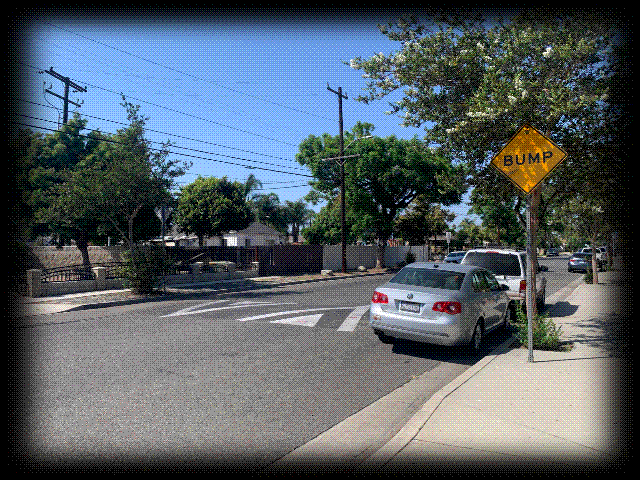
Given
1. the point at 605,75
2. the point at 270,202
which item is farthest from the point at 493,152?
the point at 270,202

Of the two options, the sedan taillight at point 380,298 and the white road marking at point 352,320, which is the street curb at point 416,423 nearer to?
the sedan taillight at point 380,298

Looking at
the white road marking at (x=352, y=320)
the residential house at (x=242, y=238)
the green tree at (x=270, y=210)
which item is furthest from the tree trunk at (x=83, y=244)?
the green tree at (x=270, y=210)

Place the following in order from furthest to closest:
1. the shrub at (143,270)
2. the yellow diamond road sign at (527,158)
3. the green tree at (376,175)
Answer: the green tree at (376,175), the shrub at (143,270), the yellow diamond road sign at (527,158)

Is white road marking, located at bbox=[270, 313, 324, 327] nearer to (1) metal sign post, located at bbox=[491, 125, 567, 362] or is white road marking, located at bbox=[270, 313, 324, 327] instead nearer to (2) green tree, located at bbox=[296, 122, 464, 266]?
(1) metal sign post, located at bbox=[491, 125, 567, 362]

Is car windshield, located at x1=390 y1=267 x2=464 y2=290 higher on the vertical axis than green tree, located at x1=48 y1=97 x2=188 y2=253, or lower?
lower

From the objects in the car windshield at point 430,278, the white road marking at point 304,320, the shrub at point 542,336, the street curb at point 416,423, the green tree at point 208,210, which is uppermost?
the green tree at point 208,210

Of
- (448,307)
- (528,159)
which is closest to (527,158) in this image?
(528,159)

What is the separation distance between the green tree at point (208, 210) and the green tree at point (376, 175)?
39.3ft

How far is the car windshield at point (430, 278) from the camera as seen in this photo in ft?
27.8

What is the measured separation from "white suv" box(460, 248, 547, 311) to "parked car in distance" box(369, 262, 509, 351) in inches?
122

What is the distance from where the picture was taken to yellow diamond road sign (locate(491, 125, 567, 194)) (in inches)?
283

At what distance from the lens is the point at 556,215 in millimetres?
23219

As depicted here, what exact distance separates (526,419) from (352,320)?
678cm

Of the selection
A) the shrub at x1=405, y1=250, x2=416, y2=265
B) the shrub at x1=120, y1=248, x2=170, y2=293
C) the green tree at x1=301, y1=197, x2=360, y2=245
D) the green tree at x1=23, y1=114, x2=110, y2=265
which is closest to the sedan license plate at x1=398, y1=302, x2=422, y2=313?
the shrub at x1=120, y1=248, x2=170, y2=293
